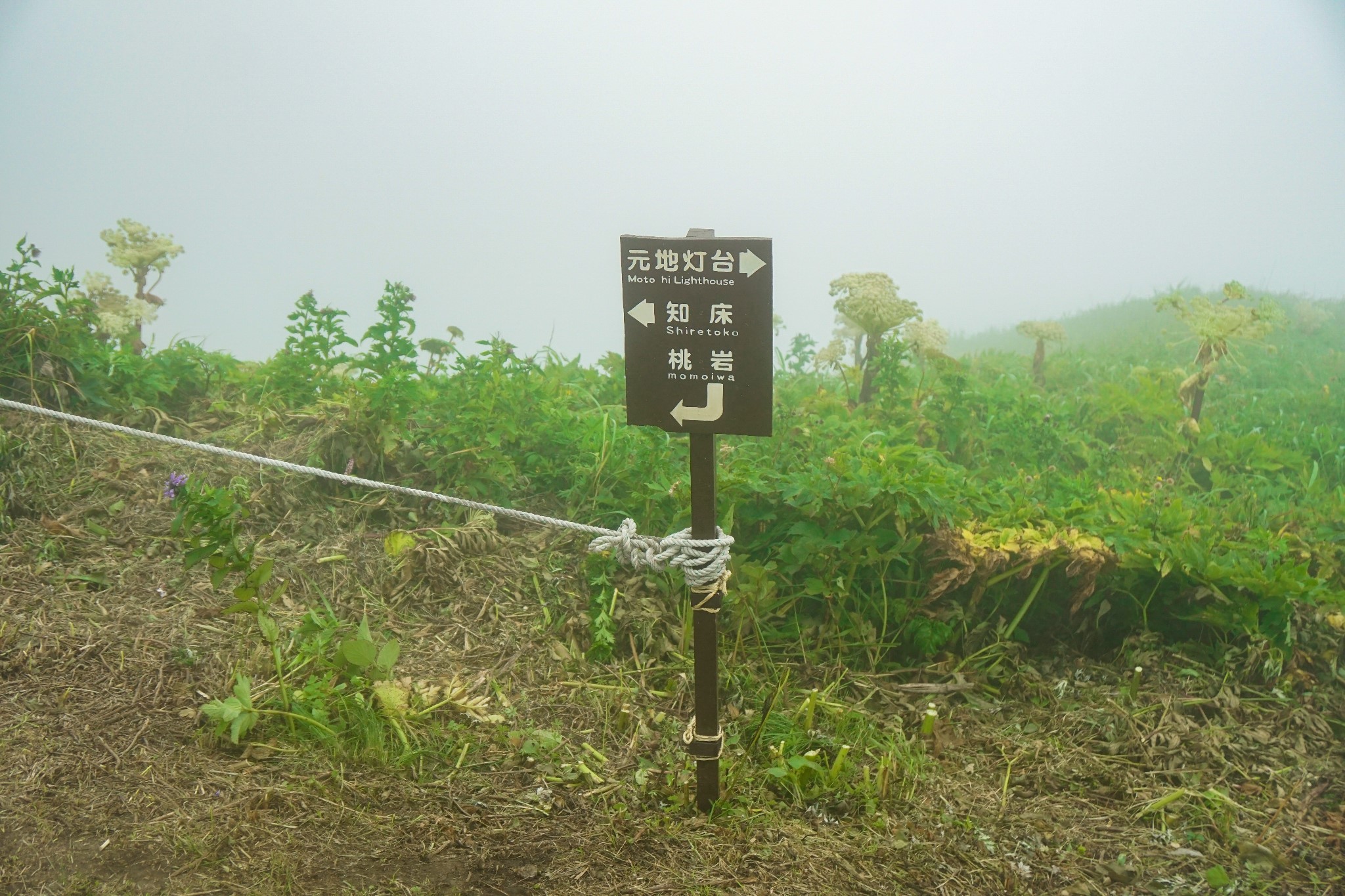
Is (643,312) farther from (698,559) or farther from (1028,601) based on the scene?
(1028,601)

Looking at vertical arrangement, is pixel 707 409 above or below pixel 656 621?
above

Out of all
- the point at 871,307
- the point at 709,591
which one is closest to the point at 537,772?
the point at 709,591

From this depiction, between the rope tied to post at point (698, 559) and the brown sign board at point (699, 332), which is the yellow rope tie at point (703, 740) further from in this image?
the brown sign board at point (699, 332)

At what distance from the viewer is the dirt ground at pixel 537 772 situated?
2.04 m

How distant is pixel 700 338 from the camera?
208cm

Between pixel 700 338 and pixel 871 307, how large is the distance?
8.56ft

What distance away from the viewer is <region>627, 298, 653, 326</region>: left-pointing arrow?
2.08 metres

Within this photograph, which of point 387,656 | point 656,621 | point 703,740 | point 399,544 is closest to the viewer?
point 703,740

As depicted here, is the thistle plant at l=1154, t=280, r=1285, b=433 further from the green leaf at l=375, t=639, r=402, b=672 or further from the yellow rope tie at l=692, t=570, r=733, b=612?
the green leaf at l=375, t=639, r=402, b=672

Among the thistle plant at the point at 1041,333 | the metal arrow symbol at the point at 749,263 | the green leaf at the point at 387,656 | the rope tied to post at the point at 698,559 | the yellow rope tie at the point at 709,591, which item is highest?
the thistle plant at the point at 1041,333

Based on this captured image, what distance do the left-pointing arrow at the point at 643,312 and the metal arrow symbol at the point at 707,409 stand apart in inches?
8.4

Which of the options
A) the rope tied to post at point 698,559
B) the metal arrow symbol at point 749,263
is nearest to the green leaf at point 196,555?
the rope tied to post at point 698,559

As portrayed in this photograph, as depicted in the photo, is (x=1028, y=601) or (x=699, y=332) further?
(x=1028, y=601)

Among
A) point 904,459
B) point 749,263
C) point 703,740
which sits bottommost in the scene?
point 703,740
